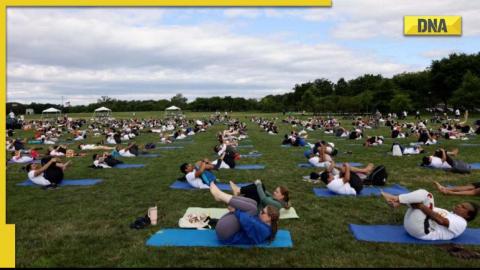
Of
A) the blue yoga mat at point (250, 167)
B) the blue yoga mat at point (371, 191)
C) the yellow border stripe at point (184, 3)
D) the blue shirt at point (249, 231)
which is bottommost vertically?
the blue yoga mat at point (371, 191)

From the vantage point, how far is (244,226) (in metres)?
5.64

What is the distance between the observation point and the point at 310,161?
43.2 feet

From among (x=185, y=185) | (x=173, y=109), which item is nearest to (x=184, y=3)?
(x=185, y=185)

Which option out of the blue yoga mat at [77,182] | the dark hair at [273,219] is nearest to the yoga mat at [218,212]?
the dark hair at [273,219]

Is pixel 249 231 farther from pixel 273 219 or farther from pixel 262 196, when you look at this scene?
pixel 262 196

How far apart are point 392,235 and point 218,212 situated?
3074 millimetres

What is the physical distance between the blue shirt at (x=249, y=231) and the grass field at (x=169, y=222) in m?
0.20

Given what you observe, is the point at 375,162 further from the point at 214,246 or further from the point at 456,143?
the point at 214,246

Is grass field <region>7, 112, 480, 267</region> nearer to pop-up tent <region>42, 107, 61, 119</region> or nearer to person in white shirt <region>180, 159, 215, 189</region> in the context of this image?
person in white shirt <region>180, 159, 215, 189</region>

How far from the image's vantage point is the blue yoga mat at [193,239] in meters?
5.72

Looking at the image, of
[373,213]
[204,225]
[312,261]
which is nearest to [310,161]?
[373,213]

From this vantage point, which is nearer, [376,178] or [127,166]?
[376,178]

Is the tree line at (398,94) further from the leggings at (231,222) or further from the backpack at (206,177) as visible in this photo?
the leggings at (231,222)

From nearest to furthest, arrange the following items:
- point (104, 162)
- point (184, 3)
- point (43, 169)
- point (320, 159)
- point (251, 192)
A: 1. point (184, 3)
2. point (251, 192)
3. point (43, 169)
4. point (320, 159)
5. point (104, 162)
